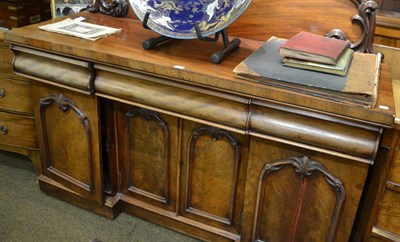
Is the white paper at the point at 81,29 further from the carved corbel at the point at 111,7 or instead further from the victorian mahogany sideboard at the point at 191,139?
the carved corbel at the point at 111,7

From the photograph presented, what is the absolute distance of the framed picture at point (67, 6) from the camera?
199cm

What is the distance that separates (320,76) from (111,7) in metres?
1.02

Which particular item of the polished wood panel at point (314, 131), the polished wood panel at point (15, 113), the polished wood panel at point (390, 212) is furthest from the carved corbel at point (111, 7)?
the polished wood panel at point (390, 212)

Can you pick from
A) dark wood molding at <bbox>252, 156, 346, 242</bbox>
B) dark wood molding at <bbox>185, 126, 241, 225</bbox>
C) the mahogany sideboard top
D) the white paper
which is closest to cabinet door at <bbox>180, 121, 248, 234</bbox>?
dark wood molding at <bbox>185, 126, 241, 225</bbox>

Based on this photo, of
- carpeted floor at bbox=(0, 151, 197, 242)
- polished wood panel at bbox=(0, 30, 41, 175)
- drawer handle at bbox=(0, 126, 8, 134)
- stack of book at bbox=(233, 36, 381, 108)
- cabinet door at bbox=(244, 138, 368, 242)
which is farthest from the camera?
drawer handle at bbox=(0, 126, 8, 134)

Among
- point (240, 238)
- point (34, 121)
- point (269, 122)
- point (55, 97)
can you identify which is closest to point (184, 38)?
point (269, 122)

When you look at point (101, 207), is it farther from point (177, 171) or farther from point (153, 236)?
point (177, 171)

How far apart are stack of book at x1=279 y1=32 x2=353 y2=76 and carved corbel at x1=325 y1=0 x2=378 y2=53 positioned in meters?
0.14

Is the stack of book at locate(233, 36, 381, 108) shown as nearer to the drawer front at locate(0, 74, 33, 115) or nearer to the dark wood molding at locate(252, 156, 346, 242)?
the dark wood molding at locate(252, 156, 346, 242)

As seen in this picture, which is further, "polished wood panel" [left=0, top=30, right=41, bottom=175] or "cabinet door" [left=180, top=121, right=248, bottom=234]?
"polished wood panel" [left=0, top=30, right=41, bottom=175]

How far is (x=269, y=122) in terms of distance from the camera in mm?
1229

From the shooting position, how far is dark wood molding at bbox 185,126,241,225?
1.42 m

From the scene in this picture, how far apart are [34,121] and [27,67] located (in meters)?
0.43

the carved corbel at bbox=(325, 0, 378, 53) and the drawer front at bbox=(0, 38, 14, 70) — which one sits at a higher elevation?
the carved corbel at bbox=(325, 0, 378, 53)
